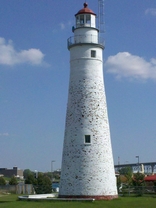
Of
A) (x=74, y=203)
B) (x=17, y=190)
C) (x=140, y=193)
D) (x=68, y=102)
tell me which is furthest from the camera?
(x=17, y=190)

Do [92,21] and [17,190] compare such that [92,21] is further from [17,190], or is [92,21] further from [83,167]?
[17,190]

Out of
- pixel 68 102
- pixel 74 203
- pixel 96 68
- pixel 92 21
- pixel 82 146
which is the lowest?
pixel 74 203

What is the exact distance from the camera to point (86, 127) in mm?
32594

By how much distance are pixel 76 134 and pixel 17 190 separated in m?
31.6

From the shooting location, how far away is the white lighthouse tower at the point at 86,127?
32031mm

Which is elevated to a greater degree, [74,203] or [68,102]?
[68,102]

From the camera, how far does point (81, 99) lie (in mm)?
33125

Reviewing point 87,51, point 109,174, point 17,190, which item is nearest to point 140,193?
Answer: point 109,174

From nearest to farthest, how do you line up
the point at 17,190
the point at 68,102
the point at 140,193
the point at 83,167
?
the point at 83,167 < the point at 68,102 < the point at 140,193 < the point at 17,190

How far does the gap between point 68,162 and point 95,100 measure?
550 centimetres

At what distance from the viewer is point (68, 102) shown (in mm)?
34031

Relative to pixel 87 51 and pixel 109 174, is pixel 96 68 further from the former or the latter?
pixel 109 174

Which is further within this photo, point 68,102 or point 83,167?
point 68,102

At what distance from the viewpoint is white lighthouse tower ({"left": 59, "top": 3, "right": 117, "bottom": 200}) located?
32.0 meters
